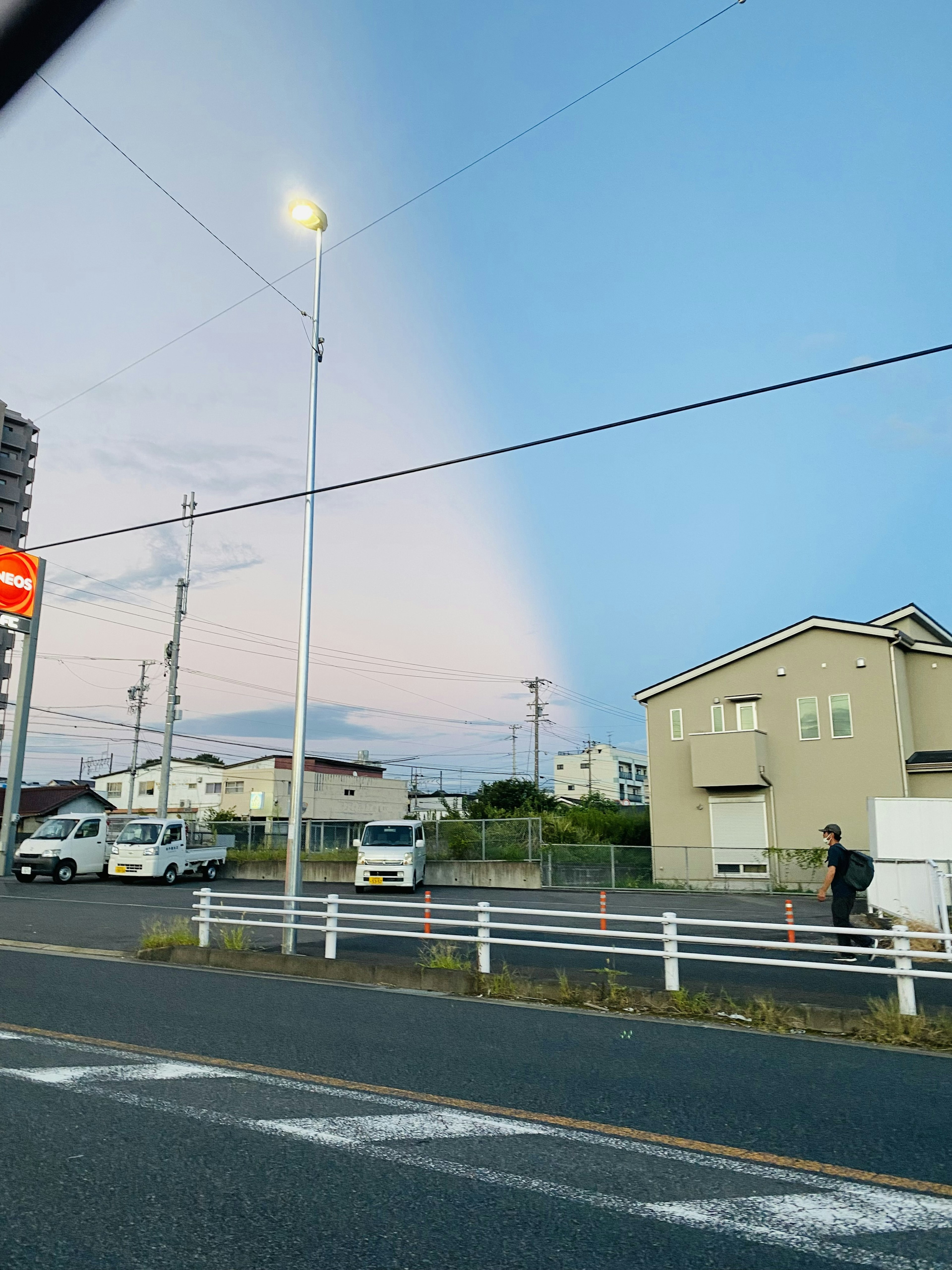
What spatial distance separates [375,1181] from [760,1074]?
345cm

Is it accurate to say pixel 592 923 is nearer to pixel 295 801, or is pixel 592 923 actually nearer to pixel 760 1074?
pixel 295 801

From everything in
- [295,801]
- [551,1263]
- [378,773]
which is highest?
[378,773]

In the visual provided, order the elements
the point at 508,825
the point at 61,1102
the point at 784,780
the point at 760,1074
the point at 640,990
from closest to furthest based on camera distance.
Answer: the point at 61,1102, the point at 760,1074, the point at 640,990, the point at 784,780, the point at 508,825

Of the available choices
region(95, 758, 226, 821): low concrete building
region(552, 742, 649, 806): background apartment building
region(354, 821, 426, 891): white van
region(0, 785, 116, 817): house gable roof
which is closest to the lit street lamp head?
region(354, 821, 426, 891): white van

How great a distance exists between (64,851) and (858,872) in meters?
26.8

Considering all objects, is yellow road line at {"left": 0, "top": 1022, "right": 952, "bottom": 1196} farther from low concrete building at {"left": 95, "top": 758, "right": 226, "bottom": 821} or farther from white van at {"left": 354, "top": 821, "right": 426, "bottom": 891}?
low concrete building at {"left": 95, "top": 758, "right": 226, "bottom": 821}

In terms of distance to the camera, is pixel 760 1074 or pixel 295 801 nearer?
pixel 760 1074

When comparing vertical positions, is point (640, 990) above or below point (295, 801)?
below

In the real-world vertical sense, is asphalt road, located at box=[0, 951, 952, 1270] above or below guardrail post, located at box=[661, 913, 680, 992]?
below

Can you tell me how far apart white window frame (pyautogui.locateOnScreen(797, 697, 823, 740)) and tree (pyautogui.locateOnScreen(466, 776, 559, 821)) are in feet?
69.8

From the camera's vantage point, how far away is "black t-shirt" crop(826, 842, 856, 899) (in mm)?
12375

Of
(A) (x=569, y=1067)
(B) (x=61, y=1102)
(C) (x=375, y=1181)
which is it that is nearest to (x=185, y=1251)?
(C) (x=375, y=1181)

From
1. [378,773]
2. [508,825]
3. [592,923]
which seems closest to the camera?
[592,923]

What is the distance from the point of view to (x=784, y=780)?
3186cm
